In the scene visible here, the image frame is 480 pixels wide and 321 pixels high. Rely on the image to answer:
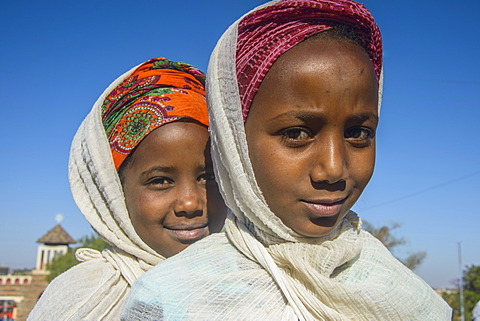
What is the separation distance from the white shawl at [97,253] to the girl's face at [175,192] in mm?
129

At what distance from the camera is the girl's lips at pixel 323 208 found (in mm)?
1434

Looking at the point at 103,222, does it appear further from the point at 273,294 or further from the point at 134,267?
the point at 273,294

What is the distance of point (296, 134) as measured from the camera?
142 cm

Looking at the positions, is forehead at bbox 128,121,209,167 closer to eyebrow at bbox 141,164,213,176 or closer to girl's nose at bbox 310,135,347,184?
eyebrow at bbox 141,164,213,176

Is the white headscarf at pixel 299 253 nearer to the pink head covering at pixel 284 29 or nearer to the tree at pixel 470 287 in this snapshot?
the pink head covering at pixel 284 29

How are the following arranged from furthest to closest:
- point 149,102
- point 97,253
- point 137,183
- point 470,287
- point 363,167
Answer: point 470,287 < point 97,253 < point 149,102 < point 137,183 < point 363,167

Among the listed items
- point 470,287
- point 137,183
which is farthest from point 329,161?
point 470,287

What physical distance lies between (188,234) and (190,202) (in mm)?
150

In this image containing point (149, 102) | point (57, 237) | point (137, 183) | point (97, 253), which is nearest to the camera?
point (137, 183)

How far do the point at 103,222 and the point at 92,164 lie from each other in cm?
30

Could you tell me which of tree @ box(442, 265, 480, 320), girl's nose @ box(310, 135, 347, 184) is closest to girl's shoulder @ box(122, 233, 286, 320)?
girl's nose @ box(310, 135, 347, 184)

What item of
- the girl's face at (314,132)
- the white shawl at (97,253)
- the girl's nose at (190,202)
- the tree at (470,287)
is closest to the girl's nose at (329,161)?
the girl's face at (314,132)

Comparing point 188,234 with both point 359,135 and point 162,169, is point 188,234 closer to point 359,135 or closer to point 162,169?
point 162,169

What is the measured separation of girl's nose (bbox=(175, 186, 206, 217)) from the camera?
7.02 ft
